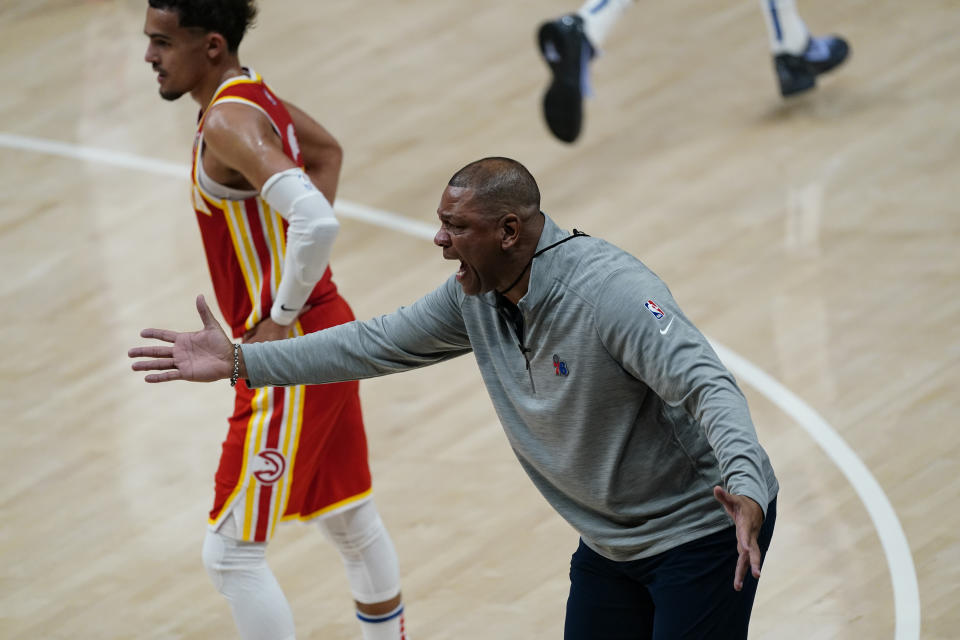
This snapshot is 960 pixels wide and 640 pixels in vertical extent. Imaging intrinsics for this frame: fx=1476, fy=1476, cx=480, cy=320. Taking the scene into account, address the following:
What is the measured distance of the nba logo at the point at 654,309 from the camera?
276 centimetres

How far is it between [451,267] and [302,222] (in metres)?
3.33

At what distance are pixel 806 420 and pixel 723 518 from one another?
265 centimetres

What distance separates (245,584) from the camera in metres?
3.88

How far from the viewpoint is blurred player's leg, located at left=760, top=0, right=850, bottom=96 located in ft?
26.1

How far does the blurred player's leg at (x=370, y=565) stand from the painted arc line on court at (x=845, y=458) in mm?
1436

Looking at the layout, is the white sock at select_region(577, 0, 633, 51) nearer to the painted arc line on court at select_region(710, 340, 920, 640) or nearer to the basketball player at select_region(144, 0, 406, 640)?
the painted arc line on court at select_region(710, 340, 920, 640)

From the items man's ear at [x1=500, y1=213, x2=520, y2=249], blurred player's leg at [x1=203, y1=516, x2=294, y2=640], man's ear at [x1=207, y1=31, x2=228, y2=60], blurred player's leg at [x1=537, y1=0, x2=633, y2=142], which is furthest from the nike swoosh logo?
blurred player's leg at [x1=537, y1=0, x2=633, y2=142]

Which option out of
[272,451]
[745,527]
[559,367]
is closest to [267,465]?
[272,451]

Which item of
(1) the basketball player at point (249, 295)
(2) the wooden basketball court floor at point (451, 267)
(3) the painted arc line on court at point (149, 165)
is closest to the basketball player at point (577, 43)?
(2) the wooden basketball court floor at point (451, 267)

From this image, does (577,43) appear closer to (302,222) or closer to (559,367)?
(302,222)

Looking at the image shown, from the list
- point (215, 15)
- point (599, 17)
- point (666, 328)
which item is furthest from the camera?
point (599, 17)

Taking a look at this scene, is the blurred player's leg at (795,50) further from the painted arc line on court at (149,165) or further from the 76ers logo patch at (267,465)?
the 76ers logo patch at (267,465)

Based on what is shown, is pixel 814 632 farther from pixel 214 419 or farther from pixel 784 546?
pixel 214 419

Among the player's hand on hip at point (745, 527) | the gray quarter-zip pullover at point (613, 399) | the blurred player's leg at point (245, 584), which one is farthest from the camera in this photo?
the blurred player's leg at point (245, 584)
